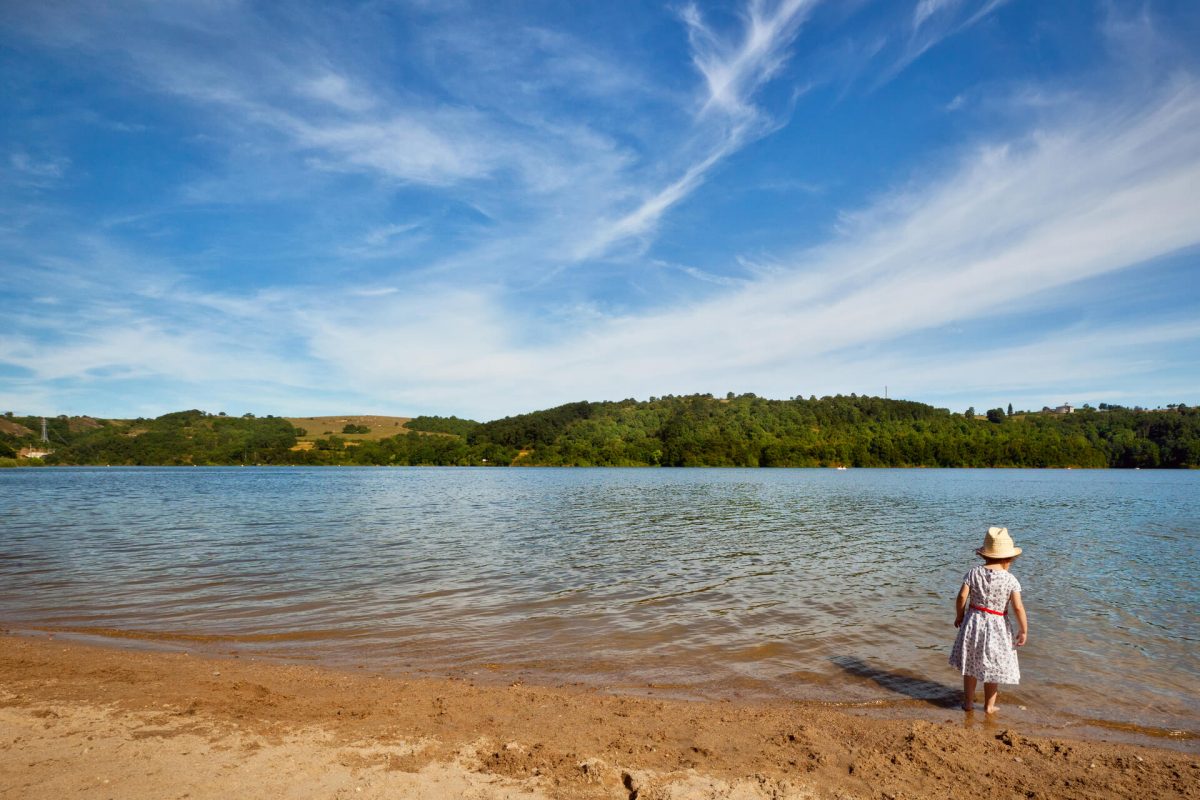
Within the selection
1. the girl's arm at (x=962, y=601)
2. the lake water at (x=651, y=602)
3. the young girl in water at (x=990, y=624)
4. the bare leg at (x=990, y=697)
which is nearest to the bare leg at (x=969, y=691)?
the young girl in water at (x=990, y=624)

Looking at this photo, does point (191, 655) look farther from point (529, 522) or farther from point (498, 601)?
point (529, 522)

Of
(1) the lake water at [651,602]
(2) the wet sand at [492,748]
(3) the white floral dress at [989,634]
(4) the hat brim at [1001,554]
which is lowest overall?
(1) the lake water at [651,602]

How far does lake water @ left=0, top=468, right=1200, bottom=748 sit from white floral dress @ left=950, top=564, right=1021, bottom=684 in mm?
770

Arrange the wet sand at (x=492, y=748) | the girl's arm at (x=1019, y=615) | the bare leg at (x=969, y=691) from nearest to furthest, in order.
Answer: the wet sand at (x=492, y=748) → the girl's arm at (x=1019, y=615) → the bare leg at (x=969, y=691)

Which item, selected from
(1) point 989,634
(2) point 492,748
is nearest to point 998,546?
(1) point 989,634

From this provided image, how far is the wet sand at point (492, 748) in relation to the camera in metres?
5.93

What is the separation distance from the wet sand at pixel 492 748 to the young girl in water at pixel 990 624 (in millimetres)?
558

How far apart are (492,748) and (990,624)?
6583mm

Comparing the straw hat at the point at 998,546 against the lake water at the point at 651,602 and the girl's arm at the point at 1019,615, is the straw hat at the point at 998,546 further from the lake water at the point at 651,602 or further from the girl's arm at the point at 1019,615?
the lake water at the point at 651,602

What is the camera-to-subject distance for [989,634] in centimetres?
852

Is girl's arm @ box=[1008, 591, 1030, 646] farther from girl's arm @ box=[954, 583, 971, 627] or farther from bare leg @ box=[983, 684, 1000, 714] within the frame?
bare leg @ box=[983, 684, 1000, 714]

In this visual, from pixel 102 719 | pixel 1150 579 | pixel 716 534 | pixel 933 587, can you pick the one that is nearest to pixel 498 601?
pixel 102 719

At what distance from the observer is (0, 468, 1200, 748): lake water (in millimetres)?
10031

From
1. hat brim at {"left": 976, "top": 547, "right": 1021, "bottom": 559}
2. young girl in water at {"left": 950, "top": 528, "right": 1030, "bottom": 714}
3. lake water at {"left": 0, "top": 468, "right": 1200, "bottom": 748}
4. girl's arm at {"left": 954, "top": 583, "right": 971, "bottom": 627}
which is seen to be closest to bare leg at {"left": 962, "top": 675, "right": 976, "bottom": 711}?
young girl in water at {"left": 950, "top": 528, "right": 1030, "bottom": 714}
